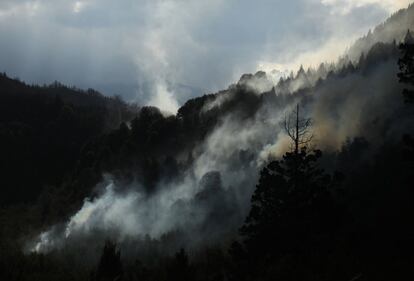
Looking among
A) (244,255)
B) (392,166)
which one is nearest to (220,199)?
(392,166)

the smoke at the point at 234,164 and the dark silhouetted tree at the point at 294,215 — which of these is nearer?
the dark silhouetted tree at the point at 294,215

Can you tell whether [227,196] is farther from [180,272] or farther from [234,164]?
[180,272]

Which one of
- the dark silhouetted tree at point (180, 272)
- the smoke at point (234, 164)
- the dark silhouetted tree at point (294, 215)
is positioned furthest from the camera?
the smoke at point (234, 164)

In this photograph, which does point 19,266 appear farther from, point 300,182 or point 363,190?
point 300,182

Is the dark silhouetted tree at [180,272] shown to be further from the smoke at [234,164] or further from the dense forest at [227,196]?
the smoke at [234,164]

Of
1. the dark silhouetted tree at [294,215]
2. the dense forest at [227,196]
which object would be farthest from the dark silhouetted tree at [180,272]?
the dark silhouetted tree at [294,215]

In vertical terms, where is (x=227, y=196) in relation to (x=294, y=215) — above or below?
above

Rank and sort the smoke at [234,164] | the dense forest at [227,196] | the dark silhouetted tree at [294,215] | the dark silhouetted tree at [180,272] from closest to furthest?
1. the dark silhouetted tree at [294,215]
2. the dark silhouetted tree at [180,272]
3. the dense forest at [227,196]
4. the smoke at [234,164]

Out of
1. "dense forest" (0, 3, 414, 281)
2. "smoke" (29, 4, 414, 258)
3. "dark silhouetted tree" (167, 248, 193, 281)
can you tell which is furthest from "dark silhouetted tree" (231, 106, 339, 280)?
"smoke" (29, 4, 414, 258)

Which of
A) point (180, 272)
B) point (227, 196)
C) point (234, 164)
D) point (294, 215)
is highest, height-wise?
point (234, 164)

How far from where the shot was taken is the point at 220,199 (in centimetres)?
15962

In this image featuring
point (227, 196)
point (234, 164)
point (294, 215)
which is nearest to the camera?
point (294, 215)

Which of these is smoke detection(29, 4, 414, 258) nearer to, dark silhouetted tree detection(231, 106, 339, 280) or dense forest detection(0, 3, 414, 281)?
dense forest detection(0, 3, 414, 281)

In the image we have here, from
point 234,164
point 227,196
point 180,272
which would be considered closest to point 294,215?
point 180,272
